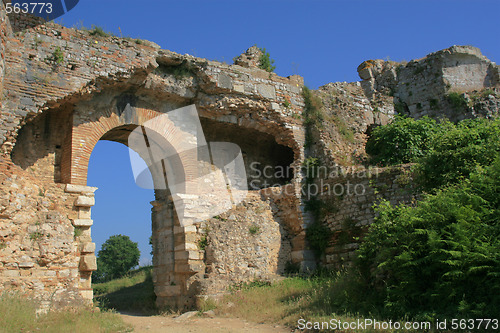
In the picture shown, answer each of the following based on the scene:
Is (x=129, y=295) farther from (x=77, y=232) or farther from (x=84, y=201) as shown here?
(x=84, y=201)

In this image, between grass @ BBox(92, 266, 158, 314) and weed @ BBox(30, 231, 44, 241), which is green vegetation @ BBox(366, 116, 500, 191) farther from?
weed @ BBox(30, 231, 44, 241)

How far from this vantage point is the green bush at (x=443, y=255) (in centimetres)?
674

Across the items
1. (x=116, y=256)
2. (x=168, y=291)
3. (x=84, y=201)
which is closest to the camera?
(x=84, y=201)

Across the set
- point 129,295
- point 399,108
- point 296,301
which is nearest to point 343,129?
point 399,108

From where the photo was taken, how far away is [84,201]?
998cm

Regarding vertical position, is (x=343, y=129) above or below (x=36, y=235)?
above

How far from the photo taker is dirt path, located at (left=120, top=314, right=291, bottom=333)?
8.63 m

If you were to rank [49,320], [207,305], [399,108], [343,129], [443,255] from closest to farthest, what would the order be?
[443,255] < [49,320] < [207,305] < [343,129] < [399,108]

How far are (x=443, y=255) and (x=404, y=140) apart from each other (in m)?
6.23

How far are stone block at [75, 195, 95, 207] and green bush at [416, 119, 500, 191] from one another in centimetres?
680

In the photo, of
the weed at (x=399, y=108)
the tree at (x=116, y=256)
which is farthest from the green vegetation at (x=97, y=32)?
the tree at (x=116, y=256)

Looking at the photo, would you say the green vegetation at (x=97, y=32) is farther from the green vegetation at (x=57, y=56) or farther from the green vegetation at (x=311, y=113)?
the green vegetation at (x=311, y=113)

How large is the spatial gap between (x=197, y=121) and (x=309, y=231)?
13.2 ft

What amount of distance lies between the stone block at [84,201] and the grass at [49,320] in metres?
2.12
